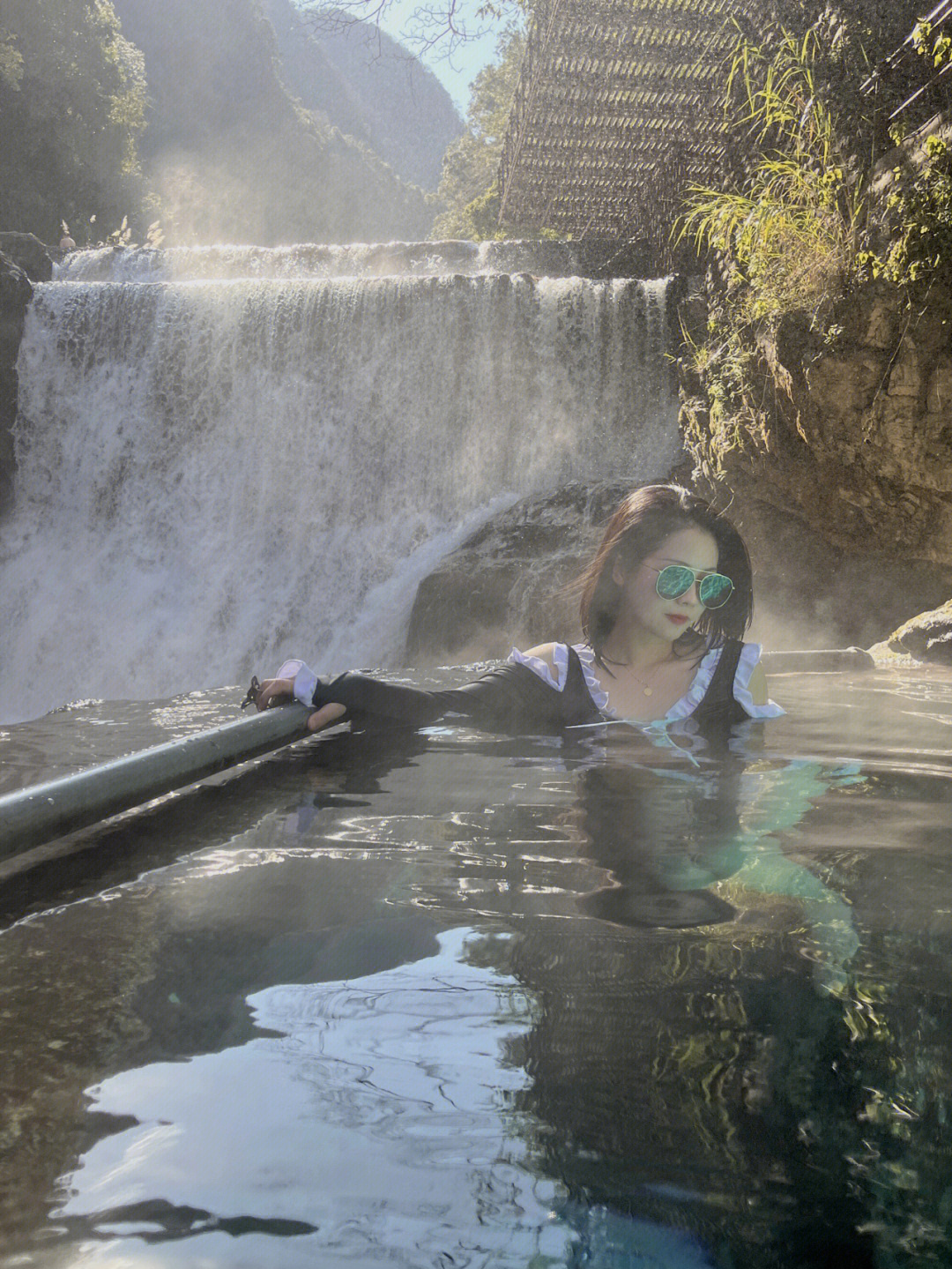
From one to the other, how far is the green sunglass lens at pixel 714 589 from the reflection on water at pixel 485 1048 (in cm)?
102

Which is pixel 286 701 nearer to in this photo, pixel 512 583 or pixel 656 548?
pixel 656 548

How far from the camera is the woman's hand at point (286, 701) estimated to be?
10.7ft

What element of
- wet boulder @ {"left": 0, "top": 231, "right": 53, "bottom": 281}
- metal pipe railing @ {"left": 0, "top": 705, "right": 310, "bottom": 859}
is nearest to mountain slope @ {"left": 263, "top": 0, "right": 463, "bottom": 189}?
wet boulder @ {"left": 0, "top": 231, "right": 53, "bottom": 281}

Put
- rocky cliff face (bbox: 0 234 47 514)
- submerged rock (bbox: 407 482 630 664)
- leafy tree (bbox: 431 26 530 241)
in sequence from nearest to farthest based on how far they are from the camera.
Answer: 1. submerged rock (bbox: 407 482 630 664)
2. rocky cliff face (bbox: 0 234 47 514)
3. leafy tree (bbox: 431 26 530 241)

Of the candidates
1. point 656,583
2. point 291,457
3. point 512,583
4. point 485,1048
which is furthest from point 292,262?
point 485,1048

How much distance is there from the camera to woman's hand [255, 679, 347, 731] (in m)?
3.25

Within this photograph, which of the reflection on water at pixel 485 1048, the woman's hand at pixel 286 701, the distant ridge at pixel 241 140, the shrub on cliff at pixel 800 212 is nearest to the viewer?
the reflection on water at pixel 485 1048

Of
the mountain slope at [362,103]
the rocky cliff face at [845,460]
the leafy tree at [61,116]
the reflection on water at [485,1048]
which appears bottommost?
the reflection on water at [485,1048]

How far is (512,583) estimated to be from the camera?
9.45m

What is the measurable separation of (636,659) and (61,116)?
1138 inches

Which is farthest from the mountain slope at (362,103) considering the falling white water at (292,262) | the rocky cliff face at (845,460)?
the rocky cliff face at (845,460)

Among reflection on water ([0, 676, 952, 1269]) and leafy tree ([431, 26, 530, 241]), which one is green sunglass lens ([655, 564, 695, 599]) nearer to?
reflection on water ([0, 676, 952, 1269])

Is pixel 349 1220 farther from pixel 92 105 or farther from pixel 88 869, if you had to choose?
pixel 92 105

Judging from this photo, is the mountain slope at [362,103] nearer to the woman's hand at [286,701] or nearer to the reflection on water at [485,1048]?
the woman's hand at [286,701]
